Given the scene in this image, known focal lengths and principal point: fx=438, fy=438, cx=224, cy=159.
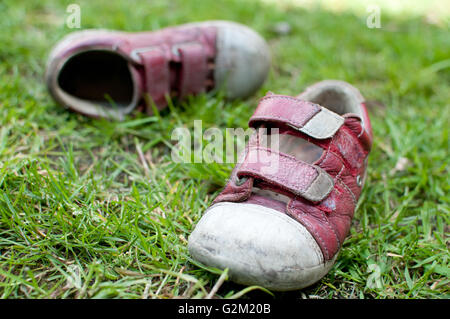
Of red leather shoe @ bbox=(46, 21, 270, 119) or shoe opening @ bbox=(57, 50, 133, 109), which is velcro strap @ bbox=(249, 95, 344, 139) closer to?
red leather shoe @ bbox=(46, 21, 270, 119)

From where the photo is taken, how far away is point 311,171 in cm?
144

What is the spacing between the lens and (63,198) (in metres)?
1.60

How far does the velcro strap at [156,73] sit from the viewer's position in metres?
2.17

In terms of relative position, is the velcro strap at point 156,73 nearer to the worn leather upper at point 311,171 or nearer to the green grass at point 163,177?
the green grass at point 163,177

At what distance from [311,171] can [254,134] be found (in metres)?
0.29

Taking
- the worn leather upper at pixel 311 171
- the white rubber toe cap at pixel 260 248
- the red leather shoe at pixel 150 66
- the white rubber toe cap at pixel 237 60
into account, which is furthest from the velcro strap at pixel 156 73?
the white rubber toe cap at pixel 260 248

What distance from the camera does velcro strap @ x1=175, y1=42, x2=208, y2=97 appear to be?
7.48ft

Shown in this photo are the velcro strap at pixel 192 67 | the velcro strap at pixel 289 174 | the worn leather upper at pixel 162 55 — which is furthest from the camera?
the velcro strap at pixel 192 67

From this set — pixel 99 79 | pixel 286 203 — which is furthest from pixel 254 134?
pixel 99 79

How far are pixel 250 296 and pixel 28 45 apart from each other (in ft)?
7.16

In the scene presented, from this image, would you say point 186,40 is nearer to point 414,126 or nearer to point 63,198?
point 63,198

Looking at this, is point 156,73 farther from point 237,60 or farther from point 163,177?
point 163,177

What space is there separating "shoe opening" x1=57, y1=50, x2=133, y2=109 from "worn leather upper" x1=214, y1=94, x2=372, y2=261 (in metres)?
1.01

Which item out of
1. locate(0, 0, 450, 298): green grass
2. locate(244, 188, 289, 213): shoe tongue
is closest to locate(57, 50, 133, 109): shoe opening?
locate(0, 0, 450, 298): green grass
